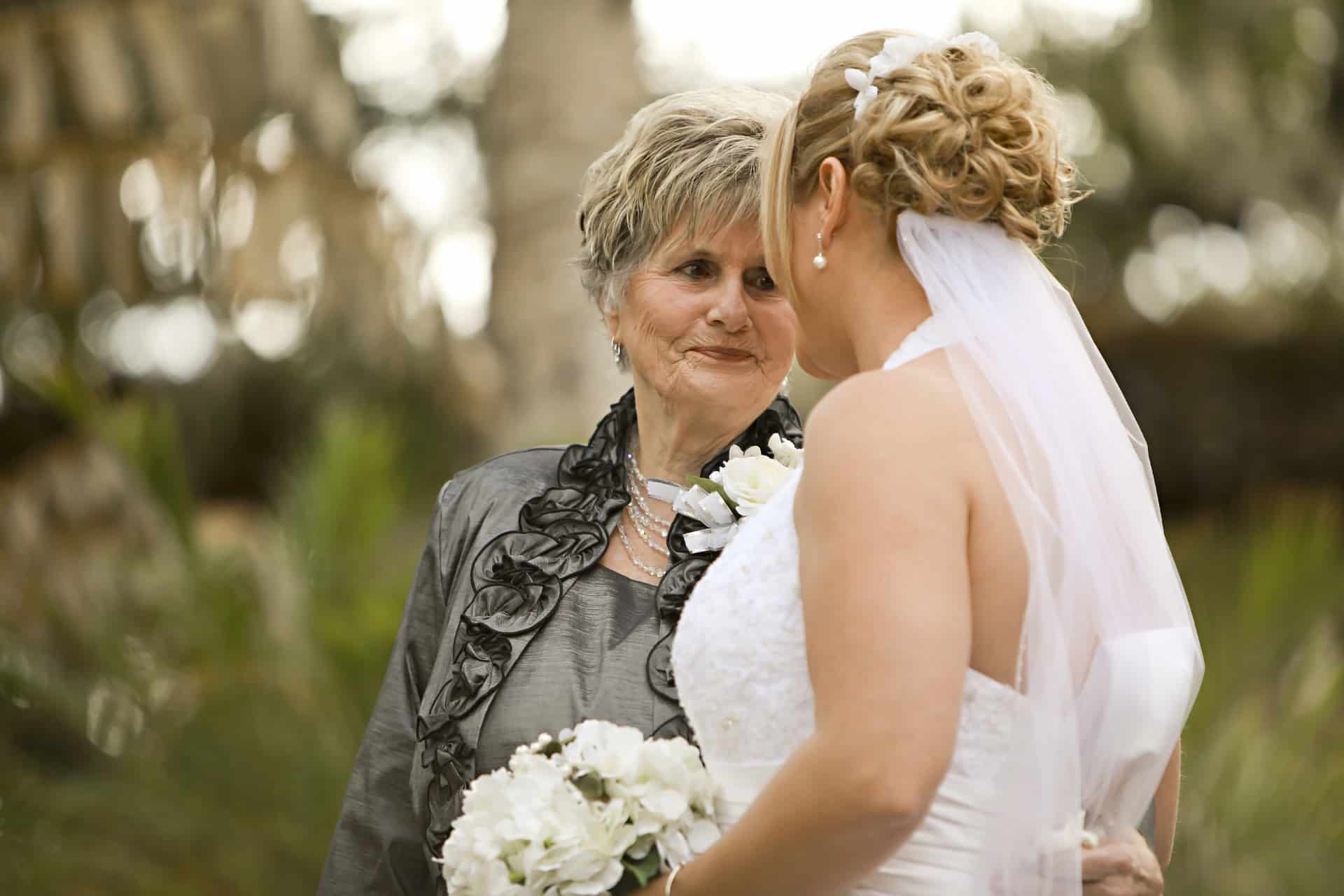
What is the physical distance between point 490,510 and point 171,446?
9.52 ft

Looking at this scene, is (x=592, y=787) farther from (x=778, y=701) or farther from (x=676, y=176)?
(x=676, y=176)

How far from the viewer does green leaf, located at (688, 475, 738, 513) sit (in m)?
2.45

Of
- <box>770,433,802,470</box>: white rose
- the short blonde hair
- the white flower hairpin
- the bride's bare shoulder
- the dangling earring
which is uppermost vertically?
the short blonde hair

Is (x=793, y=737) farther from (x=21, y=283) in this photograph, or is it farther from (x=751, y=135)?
(x=21, y=283)

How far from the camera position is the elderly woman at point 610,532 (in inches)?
99.4

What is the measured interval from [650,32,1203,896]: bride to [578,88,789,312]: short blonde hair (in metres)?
0.47

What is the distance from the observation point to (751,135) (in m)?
2.62

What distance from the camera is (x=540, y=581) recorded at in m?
2.62

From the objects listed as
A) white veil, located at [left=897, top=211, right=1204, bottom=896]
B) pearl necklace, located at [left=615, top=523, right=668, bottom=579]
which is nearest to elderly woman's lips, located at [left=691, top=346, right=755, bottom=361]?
pearl necklace, located at [left=615, top=523, right=668, bottom=579]

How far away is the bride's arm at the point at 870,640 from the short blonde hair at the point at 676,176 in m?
0.88

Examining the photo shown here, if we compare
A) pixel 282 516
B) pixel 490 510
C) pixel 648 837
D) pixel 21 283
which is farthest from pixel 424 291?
pixel 648 837

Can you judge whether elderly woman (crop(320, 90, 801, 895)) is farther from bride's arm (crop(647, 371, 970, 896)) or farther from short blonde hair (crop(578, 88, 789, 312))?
bride's arm (crop(647, 371, 970, 896))

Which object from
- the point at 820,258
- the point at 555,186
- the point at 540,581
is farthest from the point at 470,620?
the point at 555,186

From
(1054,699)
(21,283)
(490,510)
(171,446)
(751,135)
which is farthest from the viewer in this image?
(21,283)
